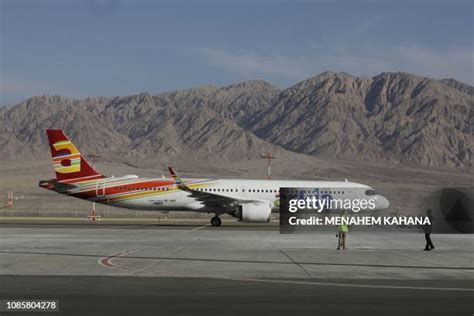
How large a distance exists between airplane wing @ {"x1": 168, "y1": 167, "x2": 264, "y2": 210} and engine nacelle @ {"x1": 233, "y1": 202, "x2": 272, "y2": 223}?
92.9 inches

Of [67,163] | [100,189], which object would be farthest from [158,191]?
[67,163]

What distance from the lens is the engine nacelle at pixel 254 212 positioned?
172 feet

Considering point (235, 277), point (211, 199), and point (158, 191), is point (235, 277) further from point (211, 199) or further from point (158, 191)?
point (158, 191)

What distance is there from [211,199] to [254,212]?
174 inches

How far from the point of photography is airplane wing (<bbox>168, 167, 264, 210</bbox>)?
54250 millimetres

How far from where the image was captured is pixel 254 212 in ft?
172

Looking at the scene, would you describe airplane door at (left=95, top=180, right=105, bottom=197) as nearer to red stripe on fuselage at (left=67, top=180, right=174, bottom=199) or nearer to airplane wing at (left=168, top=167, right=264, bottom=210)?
red stripe on fuselage at (left=67, top=180, right=174, bottom=199)

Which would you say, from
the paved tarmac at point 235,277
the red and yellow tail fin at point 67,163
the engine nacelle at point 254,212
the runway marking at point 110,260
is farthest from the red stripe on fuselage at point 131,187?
the runway marking at point 110,260

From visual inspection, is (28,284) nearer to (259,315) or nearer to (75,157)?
(259,315)

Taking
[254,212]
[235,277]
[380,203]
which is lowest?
[254,212]

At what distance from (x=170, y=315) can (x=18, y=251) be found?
1717 cm

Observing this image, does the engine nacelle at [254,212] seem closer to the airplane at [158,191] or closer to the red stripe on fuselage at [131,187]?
the airplane at [158,191]

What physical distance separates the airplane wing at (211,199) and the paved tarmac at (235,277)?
59.2 feet

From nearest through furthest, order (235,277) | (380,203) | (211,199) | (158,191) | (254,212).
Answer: (235,277)
(254,212)
(211,199)
(158,191)
(380,203)
